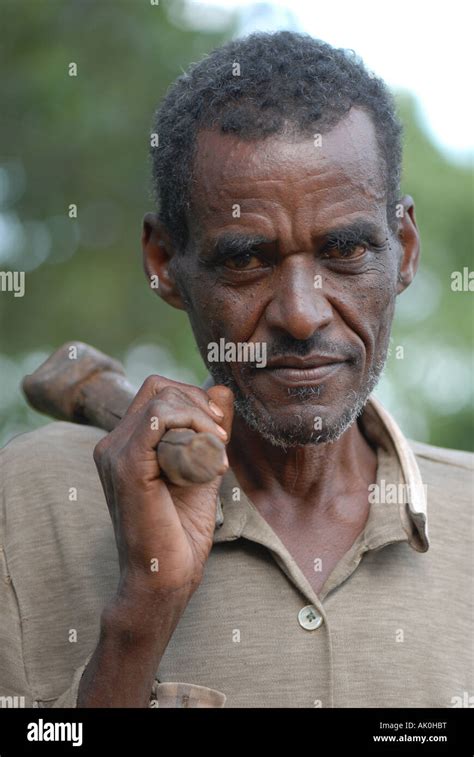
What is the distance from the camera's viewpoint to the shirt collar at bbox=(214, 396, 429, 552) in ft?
9.39

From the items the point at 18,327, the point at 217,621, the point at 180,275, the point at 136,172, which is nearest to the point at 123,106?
the point at 136,172

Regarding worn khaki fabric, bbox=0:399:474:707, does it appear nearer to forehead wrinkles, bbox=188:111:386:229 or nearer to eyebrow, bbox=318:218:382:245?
eyebrow, bbox=318:218:382:245

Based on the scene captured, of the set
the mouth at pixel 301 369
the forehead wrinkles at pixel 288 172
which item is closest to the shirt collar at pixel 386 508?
the mouth at pixel 301 369

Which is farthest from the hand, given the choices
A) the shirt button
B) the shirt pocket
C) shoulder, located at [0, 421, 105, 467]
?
shoulder, located at [0, 421, 105, 467]

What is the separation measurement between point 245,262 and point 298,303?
0.22m

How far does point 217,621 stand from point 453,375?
8648 millimetres

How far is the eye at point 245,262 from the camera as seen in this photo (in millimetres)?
2818

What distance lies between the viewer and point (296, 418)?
2.82m

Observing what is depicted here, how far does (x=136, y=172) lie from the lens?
342 inches

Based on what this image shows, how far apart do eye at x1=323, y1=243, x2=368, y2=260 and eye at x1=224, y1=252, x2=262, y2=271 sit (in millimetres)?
170

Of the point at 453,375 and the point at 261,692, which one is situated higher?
the point at 453,375
